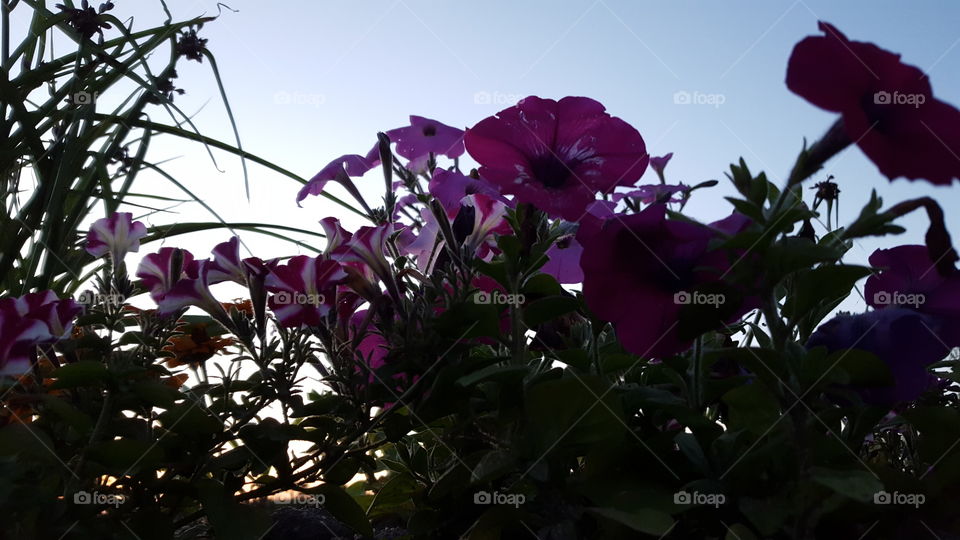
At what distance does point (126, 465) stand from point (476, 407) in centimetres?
36

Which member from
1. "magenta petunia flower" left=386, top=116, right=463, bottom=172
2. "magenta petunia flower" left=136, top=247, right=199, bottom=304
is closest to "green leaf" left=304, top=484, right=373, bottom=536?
"magenta petunia flower" left=136, top=247, right=199, bottom=304

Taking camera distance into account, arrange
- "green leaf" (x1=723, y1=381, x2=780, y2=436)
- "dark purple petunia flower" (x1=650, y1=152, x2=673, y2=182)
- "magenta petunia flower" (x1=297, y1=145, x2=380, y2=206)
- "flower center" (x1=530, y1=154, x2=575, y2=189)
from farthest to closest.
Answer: "dark purple petunia flower" (x1=650, y1=152, x2=673, y2=182) → "magenta petunia flower" (x1=297, y1=145, x2=380, y2=206) → "flower center" (x1=530, y1=154, x2=575, y2=189) → "green leaf" (x1=723, y1=381, x2=780, y2=436)

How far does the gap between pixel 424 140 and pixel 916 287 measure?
23.9 inches

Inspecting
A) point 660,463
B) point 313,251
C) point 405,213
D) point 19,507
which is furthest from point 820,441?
point 313,251

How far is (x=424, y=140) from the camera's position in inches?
40.0

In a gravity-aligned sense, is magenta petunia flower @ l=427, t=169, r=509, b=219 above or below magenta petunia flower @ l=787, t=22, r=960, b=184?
above

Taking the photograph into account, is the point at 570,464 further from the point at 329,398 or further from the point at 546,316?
the point at 329,398

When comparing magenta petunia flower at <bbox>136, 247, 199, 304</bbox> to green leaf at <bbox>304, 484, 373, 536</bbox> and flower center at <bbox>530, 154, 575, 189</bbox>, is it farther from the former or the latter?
flower center at <bbox>530, 154, 575, 189</bbox>

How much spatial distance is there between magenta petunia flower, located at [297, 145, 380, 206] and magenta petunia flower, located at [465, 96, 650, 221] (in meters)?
0.17

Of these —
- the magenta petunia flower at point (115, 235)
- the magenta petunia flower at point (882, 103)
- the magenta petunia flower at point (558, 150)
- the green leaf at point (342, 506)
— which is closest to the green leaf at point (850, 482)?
the magenta petunia flower at point (882, 103)

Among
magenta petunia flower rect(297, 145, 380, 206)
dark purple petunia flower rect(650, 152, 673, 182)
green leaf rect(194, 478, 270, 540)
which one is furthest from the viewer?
dark purple petunia flower rect(650, 152, 673, 182)

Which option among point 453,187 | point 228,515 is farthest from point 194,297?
point 453,187

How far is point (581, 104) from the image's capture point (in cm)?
92

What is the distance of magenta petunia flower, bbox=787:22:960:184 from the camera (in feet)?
2.16
